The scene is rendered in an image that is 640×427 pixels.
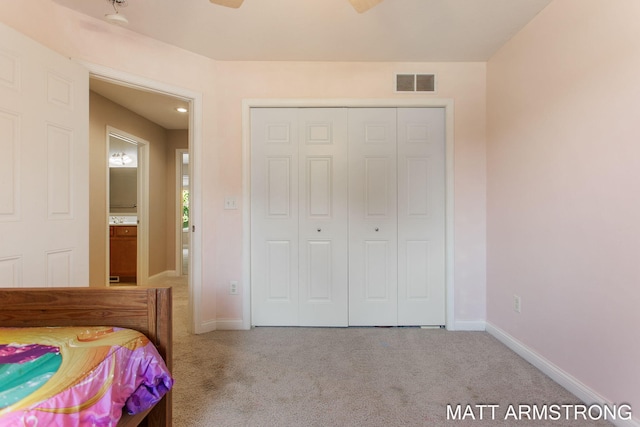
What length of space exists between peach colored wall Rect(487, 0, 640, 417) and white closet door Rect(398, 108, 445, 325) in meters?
0.47

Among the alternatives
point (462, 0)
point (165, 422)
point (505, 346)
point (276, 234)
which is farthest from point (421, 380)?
point (462, 0)

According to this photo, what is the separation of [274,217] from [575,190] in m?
2.13

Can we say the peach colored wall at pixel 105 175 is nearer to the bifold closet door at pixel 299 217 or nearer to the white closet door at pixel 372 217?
the bifold closet door at pixel 299 217

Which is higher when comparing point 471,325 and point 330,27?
point 330,27

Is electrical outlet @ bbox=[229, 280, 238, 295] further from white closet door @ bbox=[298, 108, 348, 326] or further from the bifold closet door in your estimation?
white closet door @ bbox=[298, 108, 348, 326]

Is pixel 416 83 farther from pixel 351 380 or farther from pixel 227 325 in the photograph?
pixel 227 325

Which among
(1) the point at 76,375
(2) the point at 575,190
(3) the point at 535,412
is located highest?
(2) the point at 575,190

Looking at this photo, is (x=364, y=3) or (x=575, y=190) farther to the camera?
(x=575, y=190)

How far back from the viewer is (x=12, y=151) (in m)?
1.49

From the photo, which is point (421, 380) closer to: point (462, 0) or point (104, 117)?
point (462, 0)

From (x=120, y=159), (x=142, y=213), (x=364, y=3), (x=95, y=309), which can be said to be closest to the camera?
(x=95, y=309)

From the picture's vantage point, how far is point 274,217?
103 inches

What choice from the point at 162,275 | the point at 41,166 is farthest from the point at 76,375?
the point at 162,275

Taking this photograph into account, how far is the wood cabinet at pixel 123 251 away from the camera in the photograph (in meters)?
4.22
